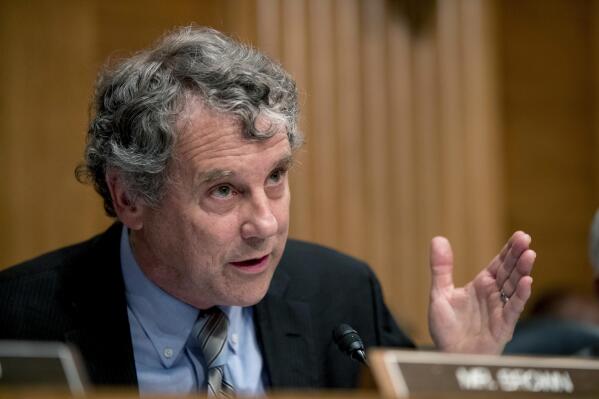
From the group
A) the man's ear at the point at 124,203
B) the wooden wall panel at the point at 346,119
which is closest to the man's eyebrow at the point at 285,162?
the man's ear at the point at 124,203

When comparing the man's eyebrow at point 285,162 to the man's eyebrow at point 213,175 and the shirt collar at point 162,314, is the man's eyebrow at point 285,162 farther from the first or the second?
the shirt collar at point 162,314

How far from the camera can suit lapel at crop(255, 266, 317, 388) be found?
265cm

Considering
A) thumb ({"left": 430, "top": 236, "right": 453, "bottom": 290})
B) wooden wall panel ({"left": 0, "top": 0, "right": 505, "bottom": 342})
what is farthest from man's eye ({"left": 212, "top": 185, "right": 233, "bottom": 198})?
wooden wall panel ({"left": 0, "top": 0, "right": 505, "bottom": 342})

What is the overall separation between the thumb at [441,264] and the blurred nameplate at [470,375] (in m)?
0.80

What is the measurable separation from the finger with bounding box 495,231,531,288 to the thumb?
0.41 ft

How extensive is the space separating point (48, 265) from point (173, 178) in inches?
19.6

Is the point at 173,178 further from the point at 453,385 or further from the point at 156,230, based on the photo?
the point at 453,385

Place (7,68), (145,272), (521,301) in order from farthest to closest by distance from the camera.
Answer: (7,68) → (145,272) → (521,301)

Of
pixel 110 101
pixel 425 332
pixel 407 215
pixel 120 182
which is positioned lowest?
pixel 425 332

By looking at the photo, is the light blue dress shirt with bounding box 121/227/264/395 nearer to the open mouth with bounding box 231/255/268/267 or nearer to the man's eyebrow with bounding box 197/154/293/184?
the open mouth with bounding box 231/255/268/267

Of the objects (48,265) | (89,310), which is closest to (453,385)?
(89,310)

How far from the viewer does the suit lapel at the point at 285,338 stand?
2.65 meters

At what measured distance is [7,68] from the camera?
4535 millimetres

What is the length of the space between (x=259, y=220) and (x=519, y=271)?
63cm
